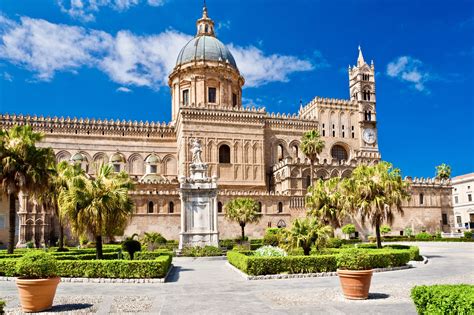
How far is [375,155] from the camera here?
207 ft

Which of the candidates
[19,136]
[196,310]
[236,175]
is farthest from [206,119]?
[196,310]

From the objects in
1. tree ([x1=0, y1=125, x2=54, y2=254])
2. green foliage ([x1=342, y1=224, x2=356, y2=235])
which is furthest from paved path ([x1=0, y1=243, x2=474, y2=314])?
green foliage ([x1=342, y1=224, x2=356, y2=235])

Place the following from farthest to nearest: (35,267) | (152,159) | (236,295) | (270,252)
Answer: (152,159) < (270,252) < (236,295) < (35,267)

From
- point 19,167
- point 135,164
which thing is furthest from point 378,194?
point 135,164

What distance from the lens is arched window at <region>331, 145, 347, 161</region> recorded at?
208 feet

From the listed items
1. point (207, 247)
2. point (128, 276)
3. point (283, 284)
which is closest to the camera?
point (283, 284)

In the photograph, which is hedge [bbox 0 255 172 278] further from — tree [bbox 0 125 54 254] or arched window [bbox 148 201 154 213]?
arched window [bbox 148 201 154 213]

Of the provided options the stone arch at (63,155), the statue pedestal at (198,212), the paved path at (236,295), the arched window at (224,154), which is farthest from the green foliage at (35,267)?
the stone arch at (63,155)

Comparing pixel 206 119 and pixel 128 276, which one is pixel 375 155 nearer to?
pixel 206 119

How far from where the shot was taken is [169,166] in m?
59.3

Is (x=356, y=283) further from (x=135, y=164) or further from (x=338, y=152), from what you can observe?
(x=338, y=152)

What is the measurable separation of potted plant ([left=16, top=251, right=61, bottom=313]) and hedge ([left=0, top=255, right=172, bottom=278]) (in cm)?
534

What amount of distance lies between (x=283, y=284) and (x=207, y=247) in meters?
13.4

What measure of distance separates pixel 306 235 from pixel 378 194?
8779 millimetres
